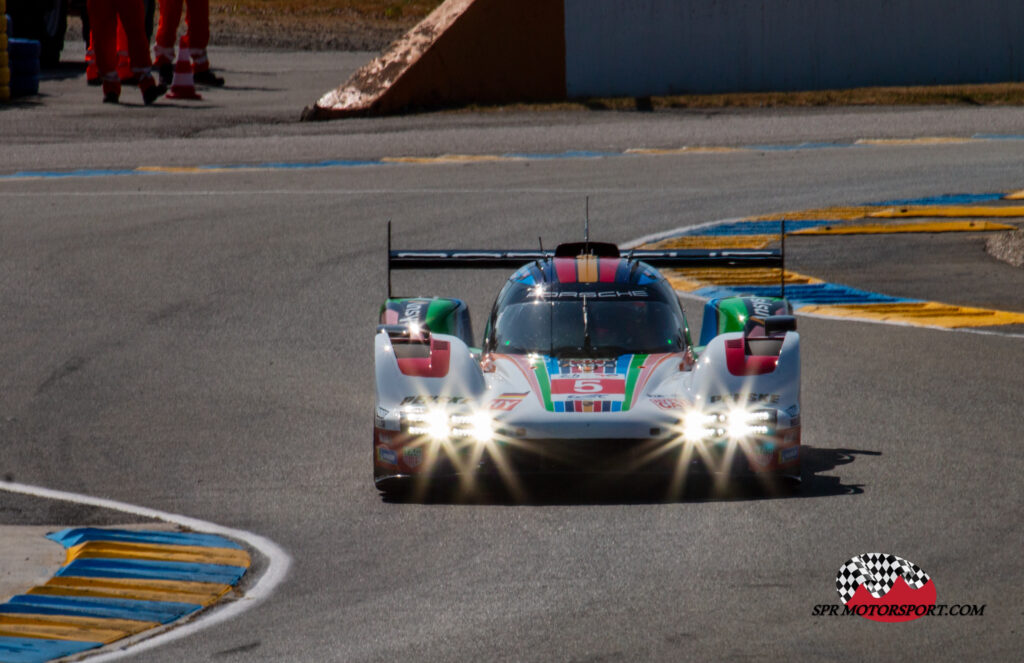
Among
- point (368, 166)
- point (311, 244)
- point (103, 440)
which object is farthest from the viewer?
point (368, 166)

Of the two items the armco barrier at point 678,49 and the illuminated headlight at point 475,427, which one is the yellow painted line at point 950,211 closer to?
the armco barrier at point 678,49

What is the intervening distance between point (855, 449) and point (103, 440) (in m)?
4.86

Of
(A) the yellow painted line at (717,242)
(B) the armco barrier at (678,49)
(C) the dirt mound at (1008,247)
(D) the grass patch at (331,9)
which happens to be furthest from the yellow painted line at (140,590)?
(D) the grass patch at (331,9)

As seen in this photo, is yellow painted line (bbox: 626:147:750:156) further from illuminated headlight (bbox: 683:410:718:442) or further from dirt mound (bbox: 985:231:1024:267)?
illuminated headlight (bbox: 683:410:718:442)

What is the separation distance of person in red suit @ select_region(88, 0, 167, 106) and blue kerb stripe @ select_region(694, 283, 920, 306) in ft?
45.3

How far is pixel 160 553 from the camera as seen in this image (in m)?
8.18

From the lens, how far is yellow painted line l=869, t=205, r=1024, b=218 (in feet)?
63.4

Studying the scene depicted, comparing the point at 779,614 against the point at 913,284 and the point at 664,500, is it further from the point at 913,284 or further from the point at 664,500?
the point at 913,284

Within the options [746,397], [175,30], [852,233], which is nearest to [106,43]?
[175,30]

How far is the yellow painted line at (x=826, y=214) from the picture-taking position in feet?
63.5

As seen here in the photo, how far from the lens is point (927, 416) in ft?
35.7

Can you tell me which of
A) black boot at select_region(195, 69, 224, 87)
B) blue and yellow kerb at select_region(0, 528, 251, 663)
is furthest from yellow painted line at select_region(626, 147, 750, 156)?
blue and yellow kerb at select_region(0, 528, 251, 663)

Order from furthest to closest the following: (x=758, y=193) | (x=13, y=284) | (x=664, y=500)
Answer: (x=758, y=193)
(x=13, y=284)
(x=664, y=500)

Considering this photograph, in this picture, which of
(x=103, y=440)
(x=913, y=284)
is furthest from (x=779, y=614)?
(x=913, y=284)
